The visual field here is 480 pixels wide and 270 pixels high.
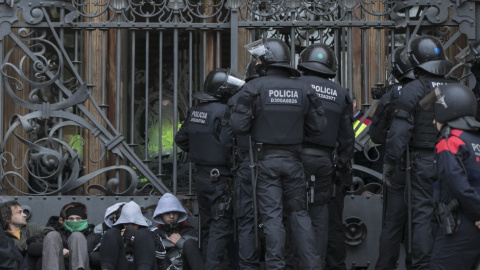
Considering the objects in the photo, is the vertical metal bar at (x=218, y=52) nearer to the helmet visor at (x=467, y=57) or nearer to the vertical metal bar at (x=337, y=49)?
the vertical metal bar at (x=337, y=49)

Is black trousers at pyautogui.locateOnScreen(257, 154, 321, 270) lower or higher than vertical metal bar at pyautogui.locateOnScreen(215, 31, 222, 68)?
lower

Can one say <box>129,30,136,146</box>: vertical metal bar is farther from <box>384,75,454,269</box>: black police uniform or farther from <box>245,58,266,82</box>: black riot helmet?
<box>384,75,454,269</box>: black police uniform

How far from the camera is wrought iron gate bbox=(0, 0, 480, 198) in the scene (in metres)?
12.2

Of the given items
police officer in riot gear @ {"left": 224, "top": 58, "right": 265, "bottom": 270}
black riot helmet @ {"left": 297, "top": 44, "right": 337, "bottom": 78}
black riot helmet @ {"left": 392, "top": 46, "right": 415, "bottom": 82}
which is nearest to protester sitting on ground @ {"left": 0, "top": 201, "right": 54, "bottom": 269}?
police officer in riot gear @ {"left": 224, "top": 58, "right": 265, "bottom": 270}

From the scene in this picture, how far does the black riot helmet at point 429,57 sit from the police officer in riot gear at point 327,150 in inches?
28.7

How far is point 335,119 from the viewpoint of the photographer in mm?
11195

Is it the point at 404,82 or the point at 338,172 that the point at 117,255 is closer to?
the point at 338,172

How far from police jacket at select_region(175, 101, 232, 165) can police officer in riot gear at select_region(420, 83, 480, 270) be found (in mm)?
2626

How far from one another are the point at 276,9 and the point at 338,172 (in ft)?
6.29

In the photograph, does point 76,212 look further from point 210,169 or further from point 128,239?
point 210,169

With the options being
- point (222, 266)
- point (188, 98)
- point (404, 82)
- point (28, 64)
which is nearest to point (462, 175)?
point (404, 82)

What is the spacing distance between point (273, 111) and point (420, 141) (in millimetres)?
1349

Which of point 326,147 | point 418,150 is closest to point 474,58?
point 418,150

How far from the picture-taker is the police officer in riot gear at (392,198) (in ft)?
35.7
